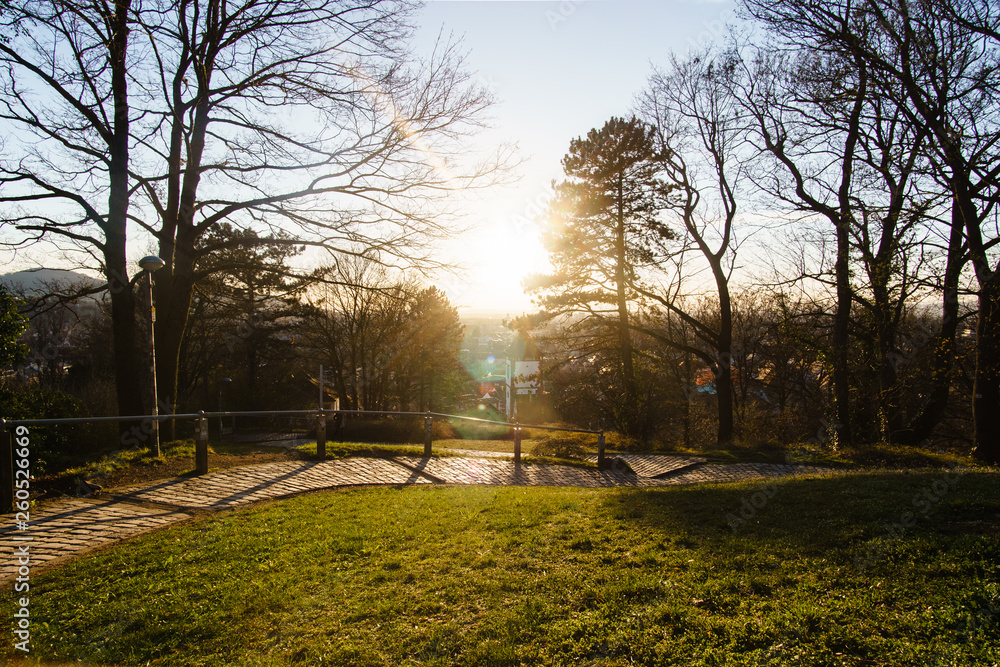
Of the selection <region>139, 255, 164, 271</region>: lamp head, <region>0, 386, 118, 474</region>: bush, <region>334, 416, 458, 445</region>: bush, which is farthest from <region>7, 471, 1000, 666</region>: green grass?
<region>334, 416, 458, 445</region>: bush

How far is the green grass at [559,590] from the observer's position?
305cm

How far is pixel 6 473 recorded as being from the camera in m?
6.05

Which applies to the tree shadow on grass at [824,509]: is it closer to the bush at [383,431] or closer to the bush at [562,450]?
the bush at [562,450]

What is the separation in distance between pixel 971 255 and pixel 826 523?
964cm

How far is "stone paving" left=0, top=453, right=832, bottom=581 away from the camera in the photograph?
543 cm

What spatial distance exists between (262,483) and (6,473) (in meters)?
2.98

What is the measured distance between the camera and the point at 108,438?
12477mm

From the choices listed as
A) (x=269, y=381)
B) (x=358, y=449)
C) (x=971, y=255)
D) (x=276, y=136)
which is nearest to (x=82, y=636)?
(x=358, y=449)

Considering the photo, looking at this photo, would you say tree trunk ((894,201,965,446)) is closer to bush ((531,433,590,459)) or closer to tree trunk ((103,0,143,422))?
bush ((531,433,590,459))

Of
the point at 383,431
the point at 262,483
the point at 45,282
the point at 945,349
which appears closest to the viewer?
the point at 262,483

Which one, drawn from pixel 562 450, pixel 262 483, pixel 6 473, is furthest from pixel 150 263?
pixel 562 450

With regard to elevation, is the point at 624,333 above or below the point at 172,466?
above

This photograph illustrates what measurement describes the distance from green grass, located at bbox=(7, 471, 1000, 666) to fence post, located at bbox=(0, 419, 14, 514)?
217 centimetres

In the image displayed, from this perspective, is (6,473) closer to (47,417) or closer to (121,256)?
(47,417)
